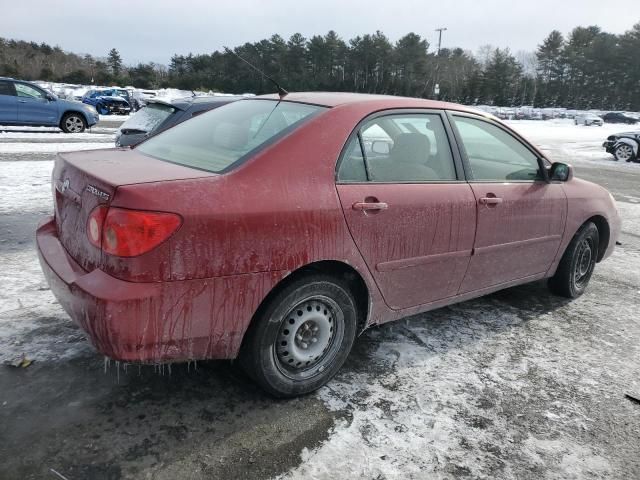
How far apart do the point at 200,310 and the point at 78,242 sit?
2.41ft

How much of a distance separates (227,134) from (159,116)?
549 cm

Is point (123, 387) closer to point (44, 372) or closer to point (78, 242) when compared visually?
point (44, 372)

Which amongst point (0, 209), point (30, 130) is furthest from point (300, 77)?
point (0, 209)

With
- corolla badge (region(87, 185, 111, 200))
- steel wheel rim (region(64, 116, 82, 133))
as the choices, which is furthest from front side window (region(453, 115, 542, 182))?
steel wheel rim (region(64, 116, 82, 133))

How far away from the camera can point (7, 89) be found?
15.1 metres

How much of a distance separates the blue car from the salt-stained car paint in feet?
48.2

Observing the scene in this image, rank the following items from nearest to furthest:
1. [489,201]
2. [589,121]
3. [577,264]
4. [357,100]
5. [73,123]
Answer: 1. [357,100]
2. [489,201]
3. [577,264]
4. [73,123]
5. [589,121]

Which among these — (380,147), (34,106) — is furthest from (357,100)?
(34,106)

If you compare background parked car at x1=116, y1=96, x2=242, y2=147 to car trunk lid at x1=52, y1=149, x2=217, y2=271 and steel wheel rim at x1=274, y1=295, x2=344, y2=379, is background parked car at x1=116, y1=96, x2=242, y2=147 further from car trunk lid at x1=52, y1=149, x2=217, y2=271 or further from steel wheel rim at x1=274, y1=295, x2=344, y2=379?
steel wheel rim at x1=274, y1=295, x2=344, y2=379

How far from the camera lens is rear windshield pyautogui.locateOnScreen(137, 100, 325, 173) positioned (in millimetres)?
2709

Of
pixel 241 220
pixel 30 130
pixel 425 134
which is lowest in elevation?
pixel 30 130

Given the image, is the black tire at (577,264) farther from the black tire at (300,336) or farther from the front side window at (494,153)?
the black tire at (300,336)

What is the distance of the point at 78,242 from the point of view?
251cm

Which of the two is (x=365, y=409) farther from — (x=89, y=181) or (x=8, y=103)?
(x=8, y=103)
